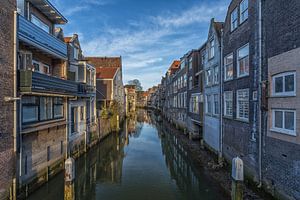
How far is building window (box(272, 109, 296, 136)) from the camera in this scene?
7.91 meters

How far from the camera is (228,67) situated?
14.7 meters

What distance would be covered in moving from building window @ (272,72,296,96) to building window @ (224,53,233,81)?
5065mm

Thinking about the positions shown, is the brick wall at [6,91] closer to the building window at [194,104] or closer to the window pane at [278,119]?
the window pane at [278,119]

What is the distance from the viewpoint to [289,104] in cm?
801

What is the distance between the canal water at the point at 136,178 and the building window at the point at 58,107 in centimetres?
372

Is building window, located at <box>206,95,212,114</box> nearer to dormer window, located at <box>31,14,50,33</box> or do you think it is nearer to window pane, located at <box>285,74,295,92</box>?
window pane, located at <box>285,74,295,92</box>

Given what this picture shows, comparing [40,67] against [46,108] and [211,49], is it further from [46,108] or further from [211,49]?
[211,49]

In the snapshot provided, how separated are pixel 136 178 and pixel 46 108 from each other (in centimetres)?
669

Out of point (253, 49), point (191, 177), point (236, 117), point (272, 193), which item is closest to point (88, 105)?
point (191, 177)

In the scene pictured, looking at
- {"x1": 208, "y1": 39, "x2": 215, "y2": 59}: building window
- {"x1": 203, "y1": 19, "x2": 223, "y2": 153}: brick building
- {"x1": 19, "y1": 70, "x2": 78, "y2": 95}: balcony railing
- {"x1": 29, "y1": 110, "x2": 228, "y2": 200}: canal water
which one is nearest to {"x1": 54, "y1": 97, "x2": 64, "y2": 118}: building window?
{"x1": 19, "y1": 70, "x2": 78, "y2": 95}: balcony railing

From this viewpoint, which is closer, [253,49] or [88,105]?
[253,49]

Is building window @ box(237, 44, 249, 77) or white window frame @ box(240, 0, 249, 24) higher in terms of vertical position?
white window frame @ box(240, 0, 249, 24)

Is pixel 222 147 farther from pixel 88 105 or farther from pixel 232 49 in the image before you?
pixel 88 105

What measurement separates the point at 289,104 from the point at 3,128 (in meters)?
10.6
